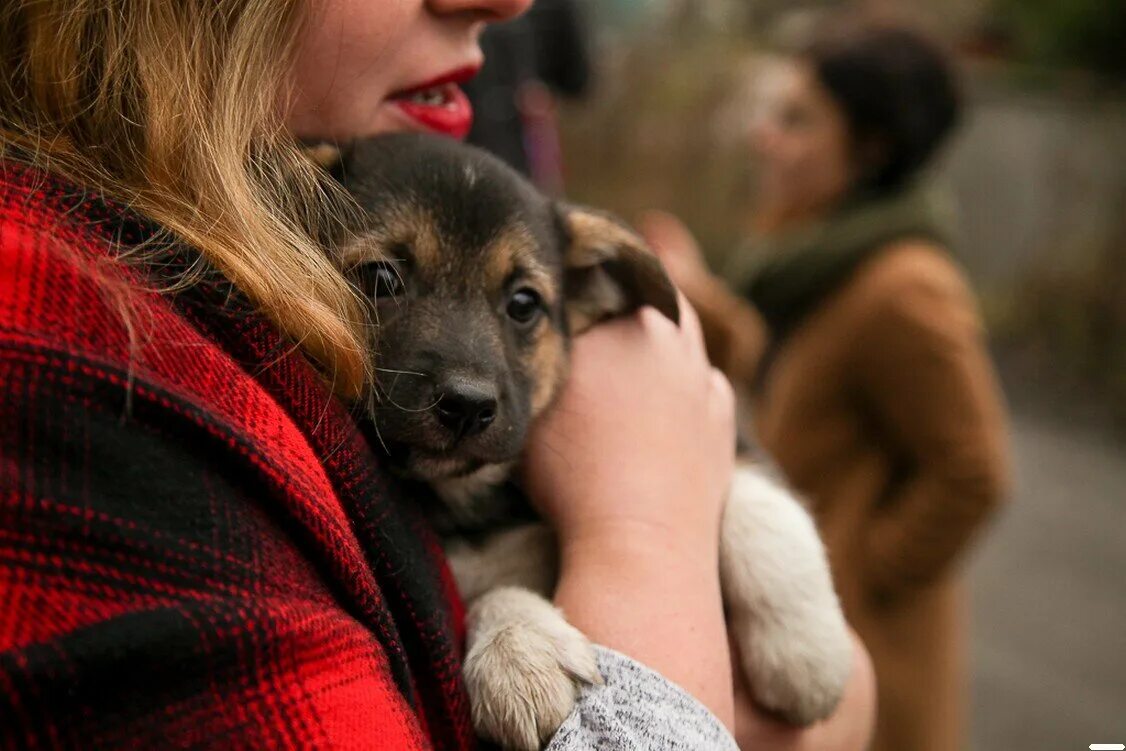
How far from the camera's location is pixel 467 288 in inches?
80.1

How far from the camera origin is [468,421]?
1.74m

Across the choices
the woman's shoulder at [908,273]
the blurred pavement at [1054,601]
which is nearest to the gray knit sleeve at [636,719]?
the woman's shoulder at [908,273]

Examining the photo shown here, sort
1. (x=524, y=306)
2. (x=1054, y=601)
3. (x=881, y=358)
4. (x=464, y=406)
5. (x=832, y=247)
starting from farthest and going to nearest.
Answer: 1. (x=1054, y=601)
2. (x=832, y=247)
3. (x=881, y=358)
4. (x=524, y=306)
5. (x=464, y=406)

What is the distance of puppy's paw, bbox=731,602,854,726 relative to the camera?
193 centimetres

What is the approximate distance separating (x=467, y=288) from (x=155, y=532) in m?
1.16

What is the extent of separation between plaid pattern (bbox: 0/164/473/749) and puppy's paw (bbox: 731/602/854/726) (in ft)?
3.13

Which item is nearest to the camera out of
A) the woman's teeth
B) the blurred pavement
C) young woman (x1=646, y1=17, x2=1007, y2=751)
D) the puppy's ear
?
the woman's teeth

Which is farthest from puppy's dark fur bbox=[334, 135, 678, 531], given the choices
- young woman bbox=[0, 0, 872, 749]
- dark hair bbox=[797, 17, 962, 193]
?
dark hair bbox=[797, 17, 962, 193]

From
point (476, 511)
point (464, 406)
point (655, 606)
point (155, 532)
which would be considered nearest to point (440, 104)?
point (464, 406)

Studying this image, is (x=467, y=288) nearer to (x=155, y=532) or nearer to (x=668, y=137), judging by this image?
(x=155, y=532)

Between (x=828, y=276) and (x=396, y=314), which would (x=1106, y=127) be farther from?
(x=396, y=314)

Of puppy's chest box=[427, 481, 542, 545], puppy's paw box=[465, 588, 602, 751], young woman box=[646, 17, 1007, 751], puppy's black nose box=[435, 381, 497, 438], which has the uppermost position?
puppy's black nose box=[435, 381, 497, 438]

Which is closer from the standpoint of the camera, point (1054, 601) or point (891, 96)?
point (891, 96)

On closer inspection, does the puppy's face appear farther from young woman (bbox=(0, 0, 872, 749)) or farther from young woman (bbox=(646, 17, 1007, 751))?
young woman (bbox=(646, 17, 1007, 751))
